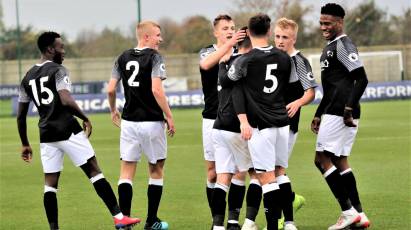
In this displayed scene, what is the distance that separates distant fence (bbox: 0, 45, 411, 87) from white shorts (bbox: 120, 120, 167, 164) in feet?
138

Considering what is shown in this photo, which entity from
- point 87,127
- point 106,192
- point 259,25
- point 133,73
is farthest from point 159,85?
point 259,25

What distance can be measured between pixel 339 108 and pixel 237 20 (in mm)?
57052

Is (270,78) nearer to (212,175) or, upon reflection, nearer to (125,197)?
(212,175)

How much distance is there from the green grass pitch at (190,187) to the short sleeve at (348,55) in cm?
189

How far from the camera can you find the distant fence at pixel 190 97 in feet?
128

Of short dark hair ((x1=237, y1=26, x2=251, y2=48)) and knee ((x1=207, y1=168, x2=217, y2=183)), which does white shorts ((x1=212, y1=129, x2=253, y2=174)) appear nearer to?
short dark hair ((x1=237, y1=26, x2=251, y2=48))

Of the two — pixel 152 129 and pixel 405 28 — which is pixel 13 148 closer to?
pixel 152 129

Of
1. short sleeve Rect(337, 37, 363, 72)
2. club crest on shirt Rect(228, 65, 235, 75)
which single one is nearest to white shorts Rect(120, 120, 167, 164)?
club crest on shirt Rect(228, 65, 235, 75)

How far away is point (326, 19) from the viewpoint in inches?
408

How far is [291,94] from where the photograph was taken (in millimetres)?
10273

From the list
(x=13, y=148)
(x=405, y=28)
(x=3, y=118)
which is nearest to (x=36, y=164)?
(x=13, y=148)

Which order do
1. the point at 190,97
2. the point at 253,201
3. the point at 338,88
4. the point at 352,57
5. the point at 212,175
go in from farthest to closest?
the point at 190,97 < the point at 212,175 < the point at 338,88 < the point at 352,57 < the point at 253,201

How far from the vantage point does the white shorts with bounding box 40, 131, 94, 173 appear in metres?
10.0

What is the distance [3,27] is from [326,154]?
64.9 m
